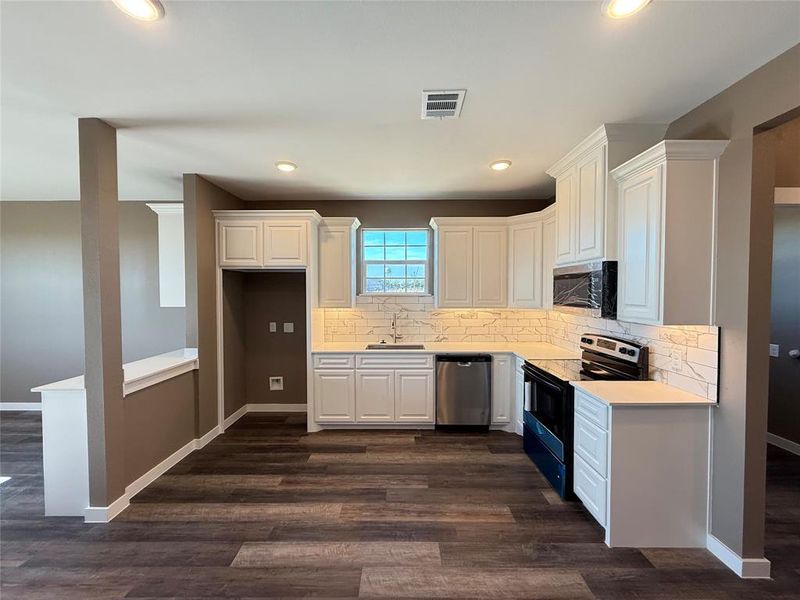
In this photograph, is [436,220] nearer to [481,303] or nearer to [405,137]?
[481,303]

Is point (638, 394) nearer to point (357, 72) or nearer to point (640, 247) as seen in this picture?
point (640, 247)

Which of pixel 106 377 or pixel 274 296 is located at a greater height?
pixel 274 296

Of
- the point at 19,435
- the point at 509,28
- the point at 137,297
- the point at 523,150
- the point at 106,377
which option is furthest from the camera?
the point at 137,297

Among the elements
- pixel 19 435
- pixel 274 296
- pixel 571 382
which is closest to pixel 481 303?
pixel 571 382

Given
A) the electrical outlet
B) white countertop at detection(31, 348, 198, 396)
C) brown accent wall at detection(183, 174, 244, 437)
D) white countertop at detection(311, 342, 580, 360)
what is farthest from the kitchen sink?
the electrical outlet

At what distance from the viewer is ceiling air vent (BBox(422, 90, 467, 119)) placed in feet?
6.58

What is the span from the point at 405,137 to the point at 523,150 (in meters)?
1.00

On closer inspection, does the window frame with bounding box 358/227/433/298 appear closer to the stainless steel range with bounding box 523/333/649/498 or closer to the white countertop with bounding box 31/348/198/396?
the stainless steel range with bounding box 523/333/649/498

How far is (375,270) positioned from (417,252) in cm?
58

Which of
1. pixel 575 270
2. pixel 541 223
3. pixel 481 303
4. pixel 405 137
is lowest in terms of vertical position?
pixel 481 303

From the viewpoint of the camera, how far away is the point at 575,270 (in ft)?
9.74

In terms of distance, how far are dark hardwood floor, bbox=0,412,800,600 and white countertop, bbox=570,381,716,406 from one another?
34.4 inches

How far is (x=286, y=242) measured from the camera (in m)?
3.87

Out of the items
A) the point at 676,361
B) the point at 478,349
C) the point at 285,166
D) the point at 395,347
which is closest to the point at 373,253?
the point at 395,347
